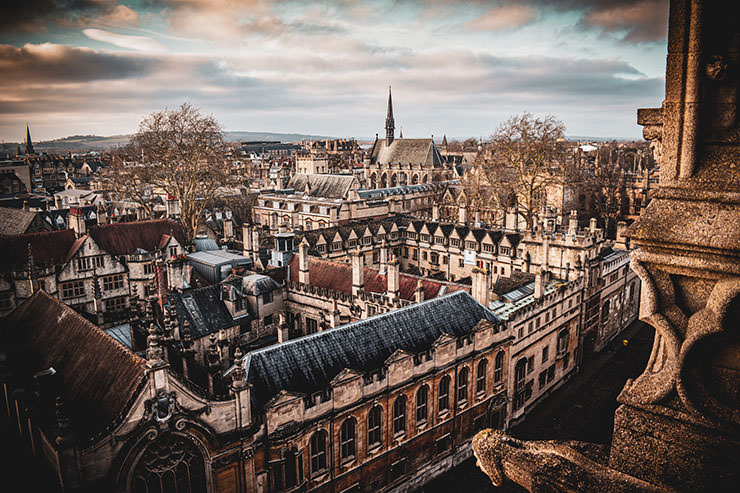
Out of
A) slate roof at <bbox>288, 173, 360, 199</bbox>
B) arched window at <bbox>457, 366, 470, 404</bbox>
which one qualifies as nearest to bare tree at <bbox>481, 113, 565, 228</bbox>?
slate roof at <bbox>288, 173, 360, 199</bbox>

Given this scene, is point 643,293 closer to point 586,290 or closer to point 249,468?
point 249,468

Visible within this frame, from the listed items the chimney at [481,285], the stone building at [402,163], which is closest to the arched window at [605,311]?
the chimney at [481,285]

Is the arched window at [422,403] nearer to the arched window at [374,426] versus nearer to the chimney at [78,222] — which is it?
the arched window at [374,426]

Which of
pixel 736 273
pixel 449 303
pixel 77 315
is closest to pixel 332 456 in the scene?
pixel 449 303

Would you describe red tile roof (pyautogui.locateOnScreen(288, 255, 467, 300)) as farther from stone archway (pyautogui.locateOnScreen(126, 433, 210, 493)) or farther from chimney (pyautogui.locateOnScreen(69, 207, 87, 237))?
chimney (pyautogui.locateOnScreen(69, 207, 87, 237))

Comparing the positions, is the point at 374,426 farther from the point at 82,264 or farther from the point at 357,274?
the point at 82,264

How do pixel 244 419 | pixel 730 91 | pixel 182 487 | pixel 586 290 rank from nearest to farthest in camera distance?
pixel 730 91 → pixel 182 487 → pixel 244 419 → pixel 586 290
